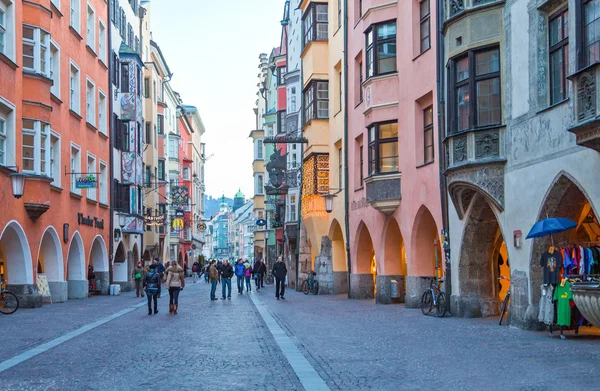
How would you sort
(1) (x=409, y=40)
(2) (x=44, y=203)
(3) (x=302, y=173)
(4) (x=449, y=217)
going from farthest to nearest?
1. (3) (x=302, y=173)
2. (2) (x=44, y=203)
3. (1) (x=409, y=40)
4. (4) (x=449, y=217)

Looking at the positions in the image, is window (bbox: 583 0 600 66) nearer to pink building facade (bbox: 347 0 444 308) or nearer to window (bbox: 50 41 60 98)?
pink building facade (bbox: 347 0 444 308)

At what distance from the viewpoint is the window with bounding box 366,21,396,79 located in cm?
2895

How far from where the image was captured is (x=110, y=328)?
803 inches

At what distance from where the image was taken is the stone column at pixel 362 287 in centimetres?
3366

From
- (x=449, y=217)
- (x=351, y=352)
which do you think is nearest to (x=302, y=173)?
(x=449, y=217)

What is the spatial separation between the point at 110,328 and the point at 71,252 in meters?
17.1

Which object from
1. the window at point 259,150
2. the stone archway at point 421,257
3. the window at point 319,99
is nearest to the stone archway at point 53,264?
the window at point 319,99

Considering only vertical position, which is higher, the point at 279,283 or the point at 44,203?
the point at 44,203

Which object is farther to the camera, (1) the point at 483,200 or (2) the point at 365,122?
(2) the point at 365,122

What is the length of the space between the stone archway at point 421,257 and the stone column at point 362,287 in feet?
21.5

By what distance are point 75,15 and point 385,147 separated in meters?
15.2

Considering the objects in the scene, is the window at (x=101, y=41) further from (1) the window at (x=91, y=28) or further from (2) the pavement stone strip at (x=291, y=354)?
(2) the pavement stone strip at (x=291, y=354)

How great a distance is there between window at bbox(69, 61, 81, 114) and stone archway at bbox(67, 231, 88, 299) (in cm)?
537

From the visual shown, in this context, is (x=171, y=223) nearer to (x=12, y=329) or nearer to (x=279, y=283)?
(x=279, y=283)
